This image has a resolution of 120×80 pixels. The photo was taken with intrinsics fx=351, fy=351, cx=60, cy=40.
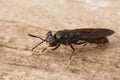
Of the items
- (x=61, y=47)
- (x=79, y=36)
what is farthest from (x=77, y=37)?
(x=61, y=47)

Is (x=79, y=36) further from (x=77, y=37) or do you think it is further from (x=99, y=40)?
(x=99, y=40)

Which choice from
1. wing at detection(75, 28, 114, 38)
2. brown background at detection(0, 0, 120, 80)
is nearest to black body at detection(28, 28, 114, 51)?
wing at detection(75, 28, 114, 38)

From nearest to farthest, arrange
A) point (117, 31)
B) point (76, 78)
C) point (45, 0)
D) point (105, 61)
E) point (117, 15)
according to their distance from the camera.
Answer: point (76, 78)
point (105, 61)
point (117, 31)
point (117, 15)
point (45, 0)

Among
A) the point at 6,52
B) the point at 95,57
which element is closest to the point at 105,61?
the point at 95,57

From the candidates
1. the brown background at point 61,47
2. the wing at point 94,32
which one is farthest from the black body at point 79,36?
the brown background at point 61,47

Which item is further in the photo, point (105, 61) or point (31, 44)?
point (31, 44)

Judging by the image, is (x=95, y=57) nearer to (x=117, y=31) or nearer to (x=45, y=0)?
(x=117, y=31)

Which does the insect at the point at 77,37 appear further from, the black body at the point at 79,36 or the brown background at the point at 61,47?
the brown background at the point at 61,47
